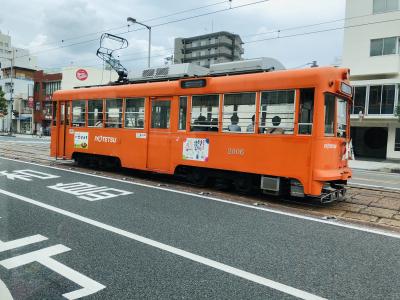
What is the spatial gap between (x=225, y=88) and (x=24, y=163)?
9393mm

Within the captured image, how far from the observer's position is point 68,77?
54438 mm

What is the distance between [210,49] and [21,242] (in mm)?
90819

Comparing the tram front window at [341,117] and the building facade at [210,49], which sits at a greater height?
the building facade at [210,49]

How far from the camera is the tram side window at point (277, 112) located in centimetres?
784

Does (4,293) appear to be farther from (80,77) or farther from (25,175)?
(80,77)

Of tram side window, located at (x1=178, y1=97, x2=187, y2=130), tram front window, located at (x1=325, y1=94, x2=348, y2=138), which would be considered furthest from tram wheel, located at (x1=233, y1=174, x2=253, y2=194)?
tram front window, located at (x1=325, y1=94, x2=348, y2=138)

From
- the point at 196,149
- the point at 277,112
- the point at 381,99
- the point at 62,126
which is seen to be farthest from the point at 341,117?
the point at 381,99

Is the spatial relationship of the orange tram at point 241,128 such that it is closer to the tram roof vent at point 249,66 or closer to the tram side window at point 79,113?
the tram roof vent at point 249,66

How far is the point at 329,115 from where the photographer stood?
777 centimetres

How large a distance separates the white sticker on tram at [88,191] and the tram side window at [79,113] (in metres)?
3.81

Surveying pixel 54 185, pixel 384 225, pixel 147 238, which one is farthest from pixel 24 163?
pixel 384 225

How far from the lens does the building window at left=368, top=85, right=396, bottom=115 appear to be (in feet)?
88.6

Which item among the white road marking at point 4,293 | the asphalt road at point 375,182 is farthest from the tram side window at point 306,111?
the white road marking at point 4,293

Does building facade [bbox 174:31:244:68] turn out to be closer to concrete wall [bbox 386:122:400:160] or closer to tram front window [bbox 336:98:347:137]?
concrete wall [bbox 386:122:400:160]
